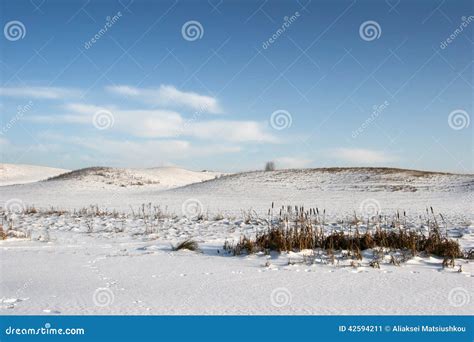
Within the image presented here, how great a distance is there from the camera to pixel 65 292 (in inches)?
189

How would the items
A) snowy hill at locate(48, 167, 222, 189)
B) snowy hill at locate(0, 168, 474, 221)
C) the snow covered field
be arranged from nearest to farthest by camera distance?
1. the snow covered field
2. snowy hill at locate(0, 168, 474, 221)
3. snowy hill at locate(48, 167, 222, 189)

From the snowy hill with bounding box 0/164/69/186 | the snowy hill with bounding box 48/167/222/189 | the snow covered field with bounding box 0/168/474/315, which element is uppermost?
the snowy hill with bounding box 0/164/69/186

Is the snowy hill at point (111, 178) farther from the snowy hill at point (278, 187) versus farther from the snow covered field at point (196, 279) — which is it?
the snow covered field at point (196, 279)

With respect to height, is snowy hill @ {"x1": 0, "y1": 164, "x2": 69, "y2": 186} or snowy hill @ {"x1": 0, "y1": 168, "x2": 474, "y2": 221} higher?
snowy hill @ {"x1": 0, "y1": 164, "x2": 69, "y2": 186}

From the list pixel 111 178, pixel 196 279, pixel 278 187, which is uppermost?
pixel 111 178

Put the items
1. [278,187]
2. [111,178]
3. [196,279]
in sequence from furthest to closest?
[111,178] → [278,187] → [196,279]

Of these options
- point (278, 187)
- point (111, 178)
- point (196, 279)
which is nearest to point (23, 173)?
point (111, 178)

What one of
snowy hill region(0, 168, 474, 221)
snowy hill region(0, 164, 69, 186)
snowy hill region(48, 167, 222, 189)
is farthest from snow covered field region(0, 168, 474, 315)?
snowy hill region(0, 164, 69, 186)

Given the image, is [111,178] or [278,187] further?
[111,178]

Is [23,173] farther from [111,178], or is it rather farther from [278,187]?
[278,187]

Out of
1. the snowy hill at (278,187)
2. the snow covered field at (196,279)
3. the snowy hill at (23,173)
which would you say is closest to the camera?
the snow covered field at (196,279)

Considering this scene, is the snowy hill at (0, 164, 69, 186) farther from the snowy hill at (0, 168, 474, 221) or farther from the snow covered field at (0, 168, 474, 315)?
the snow covered field at (0, 168, 474, 315)

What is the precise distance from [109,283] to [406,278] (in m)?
3.53

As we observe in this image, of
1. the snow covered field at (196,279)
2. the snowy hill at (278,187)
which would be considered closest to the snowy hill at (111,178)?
the snowy hill at (278,187)
